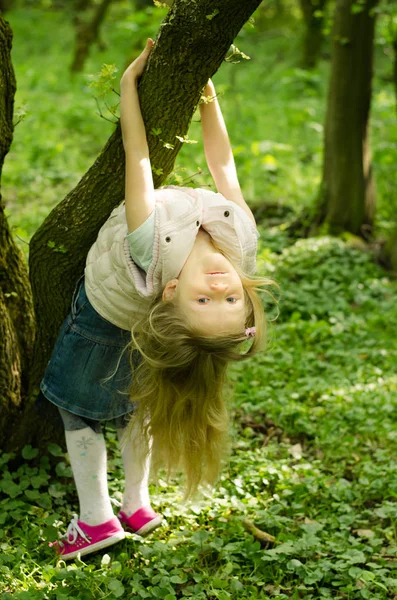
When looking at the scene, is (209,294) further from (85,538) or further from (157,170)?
(85,538)

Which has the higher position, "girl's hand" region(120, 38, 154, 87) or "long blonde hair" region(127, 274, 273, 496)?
"girl's hand" region(120, 38, 154, 87)

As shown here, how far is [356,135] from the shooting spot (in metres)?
6.55

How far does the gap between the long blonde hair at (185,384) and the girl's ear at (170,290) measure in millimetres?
20

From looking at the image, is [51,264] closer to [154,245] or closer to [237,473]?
[154,245]

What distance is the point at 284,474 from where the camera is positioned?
3600 mm

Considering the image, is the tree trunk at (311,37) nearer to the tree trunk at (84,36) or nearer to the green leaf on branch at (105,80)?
the tree trunk at (84,36)

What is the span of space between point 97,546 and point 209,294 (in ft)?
3.71

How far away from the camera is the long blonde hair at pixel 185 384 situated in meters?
2.67

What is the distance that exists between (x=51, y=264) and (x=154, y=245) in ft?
2.31

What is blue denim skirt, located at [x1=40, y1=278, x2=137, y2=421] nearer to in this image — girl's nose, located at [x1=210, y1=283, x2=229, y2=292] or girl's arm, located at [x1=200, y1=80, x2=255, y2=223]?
girl's nose, located at [x1=210, y1=283, x2=229, y2=292]

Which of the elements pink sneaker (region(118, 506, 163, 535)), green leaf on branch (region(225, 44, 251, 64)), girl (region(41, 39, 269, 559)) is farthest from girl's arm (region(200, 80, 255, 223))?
pink sneaker (region(118, 506, 163, 535))

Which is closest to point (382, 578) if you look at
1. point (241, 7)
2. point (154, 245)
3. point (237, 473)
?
point (237, 473)

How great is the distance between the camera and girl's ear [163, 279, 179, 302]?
2652 millimetres

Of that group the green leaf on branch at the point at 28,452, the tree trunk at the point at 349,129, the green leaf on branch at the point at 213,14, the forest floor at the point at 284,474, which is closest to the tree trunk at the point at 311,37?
the forest floor at the point at 284,474
